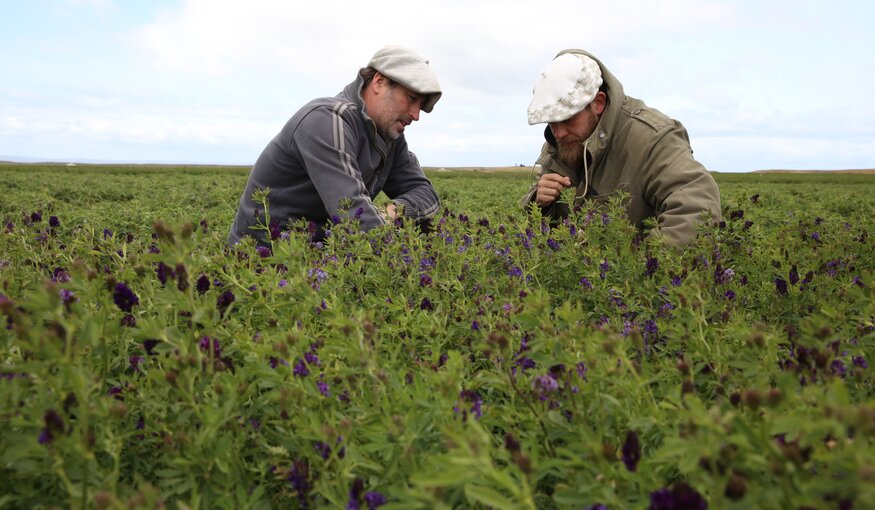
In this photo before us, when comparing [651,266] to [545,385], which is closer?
[545,385]

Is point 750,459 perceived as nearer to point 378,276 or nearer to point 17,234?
point 378,276

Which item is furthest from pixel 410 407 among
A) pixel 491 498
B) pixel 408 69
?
pixel 408 69

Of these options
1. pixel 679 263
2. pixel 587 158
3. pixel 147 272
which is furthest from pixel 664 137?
pixel 147 272

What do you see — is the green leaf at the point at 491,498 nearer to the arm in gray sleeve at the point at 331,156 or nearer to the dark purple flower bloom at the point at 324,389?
the dark purple flower bloom at the point at 324,389

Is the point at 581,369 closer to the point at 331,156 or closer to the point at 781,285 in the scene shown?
the point at 781,285

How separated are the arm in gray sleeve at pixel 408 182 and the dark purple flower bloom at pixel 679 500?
4.65 meters

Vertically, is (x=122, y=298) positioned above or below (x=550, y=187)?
below

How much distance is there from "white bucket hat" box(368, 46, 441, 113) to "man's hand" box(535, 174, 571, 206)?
113cm

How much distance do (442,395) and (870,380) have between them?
145cm

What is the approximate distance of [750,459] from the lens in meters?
1.09

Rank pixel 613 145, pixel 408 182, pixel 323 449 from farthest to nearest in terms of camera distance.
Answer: pixel 408 182 → pixel 613 145 → pixel 323 449

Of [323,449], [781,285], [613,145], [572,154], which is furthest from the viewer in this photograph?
[572,154]

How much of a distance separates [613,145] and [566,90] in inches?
26.0

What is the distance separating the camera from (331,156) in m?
4.37
